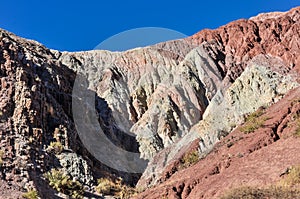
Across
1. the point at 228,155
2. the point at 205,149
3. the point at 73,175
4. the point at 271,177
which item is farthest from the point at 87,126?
the point at 271,177

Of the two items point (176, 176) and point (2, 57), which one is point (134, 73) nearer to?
point (2, 57)

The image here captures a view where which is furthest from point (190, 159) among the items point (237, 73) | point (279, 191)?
point (237, 73)

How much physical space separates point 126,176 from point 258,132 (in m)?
12.0

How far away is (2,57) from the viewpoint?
29562 mm

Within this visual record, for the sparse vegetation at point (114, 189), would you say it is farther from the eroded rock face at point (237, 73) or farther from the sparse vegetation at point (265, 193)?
the sparse vegetation at point (265, 193)

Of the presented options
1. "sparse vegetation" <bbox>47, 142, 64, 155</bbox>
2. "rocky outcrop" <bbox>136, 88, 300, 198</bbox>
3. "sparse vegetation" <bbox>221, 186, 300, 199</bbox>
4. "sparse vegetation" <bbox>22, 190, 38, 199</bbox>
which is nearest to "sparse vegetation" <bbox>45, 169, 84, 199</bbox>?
"sparse vegetation" <bbox>47, 142, 64, 155</bbox>

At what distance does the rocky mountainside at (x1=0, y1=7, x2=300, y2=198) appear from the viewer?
19.0 metres

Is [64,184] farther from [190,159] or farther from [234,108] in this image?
[234,108]

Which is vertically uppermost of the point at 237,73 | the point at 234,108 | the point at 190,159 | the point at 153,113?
the point at 237,73

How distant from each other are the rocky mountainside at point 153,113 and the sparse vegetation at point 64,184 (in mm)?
266

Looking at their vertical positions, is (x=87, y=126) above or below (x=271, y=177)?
above

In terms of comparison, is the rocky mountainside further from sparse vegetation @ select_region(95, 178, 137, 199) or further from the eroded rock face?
sparse vegetation @ select_region(95, 178, 137, 199)

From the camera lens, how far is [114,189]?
25.9m

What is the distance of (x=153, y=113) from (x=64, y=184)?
1959cm
